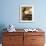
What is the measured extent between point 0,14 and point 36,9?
1.20 metres

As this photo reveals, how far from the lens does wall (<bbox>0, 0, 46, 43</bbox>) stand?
4.18m

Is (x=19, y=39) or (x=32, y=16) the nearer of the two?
(x=19, y=39)

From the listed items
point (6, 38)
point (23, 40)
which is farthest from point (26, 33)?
point (6, 38)

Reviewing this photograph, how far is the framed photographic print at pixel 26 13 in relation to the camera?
13.7ft

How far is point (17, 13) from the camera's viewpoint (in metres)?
4.19

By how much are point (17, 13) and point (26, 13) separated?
0.30m

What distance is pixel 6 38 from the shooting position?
367 cm

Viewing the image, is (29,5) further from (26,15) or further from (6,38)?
(6,38)

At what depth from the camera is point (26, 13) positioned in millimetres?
4176

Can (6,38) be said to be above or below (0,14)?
below

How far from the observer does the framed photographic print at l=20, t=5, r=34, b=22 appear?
4168 millimetres

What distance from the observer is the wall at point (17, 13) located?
418 cm

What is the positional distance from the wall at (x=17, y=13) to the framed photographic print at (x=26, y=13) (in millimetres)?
121

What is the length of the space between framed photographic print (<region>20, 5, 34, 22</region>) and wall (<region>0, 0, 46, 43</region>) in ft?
0.40
